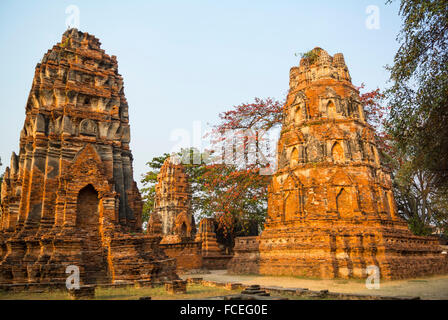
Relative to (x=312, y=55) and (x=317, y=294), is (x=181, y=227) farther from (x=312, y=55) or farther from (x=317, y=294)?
(x=317, y=294)

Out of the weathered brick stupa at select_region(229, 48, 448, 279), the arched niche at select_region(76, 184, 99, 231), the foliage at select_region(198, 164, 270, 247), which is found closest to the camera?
the arched niche at select_region(76, 184, 99, 231)

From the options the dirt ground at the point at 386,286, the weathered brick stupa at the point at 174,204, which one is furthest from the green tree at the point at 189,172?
the dirt ground at the point at 386,286

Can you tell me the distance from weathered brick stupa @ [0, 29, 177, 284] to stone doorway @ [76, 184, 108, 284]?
1.3 inches

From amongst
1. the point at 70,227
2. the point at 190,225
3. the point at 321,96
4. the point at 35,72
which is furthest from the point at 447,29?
the point at 190,225

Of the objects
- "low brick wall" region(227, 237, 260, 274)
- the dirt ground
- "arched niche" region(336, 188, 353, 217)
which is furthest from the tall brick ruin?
"arched niche" region(336, 188, 353, 217)

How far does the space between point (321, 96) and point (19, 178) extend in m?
15.8

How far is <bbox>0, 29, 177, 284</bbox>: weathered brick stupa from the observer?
10.5 metres

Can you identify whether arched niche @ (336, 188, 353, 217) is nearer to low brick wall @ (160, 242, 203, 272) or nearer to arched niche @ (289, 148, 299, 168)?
arched niche @ (289, 148, 299, 168)

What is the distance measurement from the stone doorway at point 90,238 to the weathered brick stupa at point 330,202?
8.91m

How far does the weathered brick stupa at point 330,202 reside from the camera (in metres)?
15.0

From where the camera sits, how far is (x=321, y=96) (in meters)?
19.1

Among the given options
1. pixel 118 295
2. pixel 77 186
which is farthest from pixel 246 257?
pixel 118 295

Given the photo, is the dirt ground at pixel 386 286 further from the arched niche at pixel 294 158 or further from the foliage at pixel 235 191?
the foliage at pixel 235 191

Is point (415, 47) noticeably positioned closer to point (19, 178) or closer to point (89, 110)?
point (89, 110)
